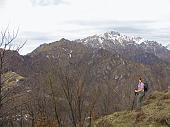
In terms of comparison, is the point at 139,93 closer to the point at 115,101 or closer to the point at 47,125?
the point at 47,125

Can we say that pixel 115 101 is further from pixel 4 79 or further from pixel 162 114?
pixel 4 79

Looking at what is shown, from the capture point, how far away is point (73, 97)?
76.8 feet

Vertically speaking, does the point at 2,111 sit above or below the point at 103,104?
above

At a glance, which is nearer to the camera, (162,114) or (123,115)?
(162,114)

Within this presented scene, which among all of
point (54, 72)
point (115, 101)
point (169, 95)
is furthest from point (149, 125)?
point (115, 101)

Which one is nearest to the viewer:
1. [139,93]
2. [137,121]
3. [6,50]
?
[6,50]

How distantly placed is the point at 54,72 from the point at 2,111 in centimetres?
1386

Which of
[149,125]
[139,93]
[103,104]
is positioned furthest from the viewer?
[103,104]

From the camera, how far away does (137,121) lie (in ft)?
74.4

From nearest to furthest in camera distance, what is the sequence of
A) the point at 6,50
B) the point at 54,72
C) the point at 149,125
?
the point at 6,50, the point at 149,125, the point at 54,72

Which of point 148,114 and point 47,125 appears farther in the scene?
point 47,125

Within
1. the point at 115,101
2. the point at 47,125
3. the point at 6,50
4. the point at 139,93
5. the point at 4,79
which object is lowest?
the point at 115,101

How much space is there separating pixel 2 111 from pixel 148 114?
994 centimetres

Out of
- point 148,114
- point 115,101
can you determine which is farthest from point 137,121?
point 115,101
